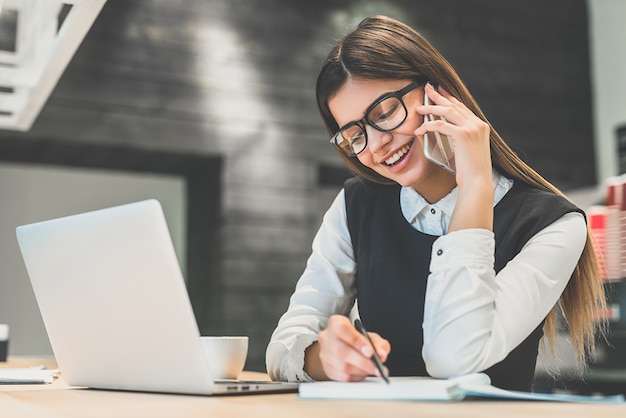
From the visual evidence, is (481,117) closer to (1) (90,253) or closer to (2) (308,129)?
(1) (90,253)

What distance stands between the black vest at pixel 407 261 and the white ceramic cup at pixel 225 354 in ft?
1.09

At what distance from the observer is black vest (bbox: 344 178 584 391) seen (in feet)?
4.48

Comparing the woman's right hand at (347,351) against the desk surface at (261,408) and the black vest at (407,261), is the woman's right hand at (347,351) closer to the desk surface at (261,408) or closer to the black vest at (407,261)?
the desk surface at (261,408)

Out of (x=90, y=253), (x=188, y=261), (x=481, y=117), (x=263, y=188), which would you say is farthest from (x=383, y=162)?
(x=188, y=261)

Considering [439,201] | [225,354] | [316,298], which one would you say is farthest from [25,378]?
[439,201]

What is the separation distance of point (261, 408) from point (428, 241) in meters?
0.69

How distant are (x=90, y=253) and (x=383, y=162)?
61 centimetres

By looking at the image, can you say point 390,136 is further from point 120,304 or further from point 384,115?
point 120,304

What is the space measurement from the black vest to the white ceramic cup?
33 cm

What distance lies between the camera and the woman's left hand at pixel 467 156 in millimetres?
1204

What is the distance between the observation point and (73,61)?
3.82 m

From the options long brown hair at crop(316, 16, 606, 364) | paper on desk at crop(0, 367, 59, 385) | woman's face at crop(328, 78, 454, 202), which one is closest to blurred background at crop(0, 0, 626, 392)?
long brown hair at crop(316, 16, 606, 364)

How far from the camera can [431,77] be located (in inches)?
55.5

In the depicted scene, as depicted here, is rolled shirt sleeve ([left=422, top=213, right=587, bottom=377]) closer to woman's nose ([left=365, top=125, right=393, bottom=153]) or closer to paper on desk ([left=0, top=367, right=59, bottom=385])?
woman's nose ([left=365, top=125, right=393, bottom=153])
